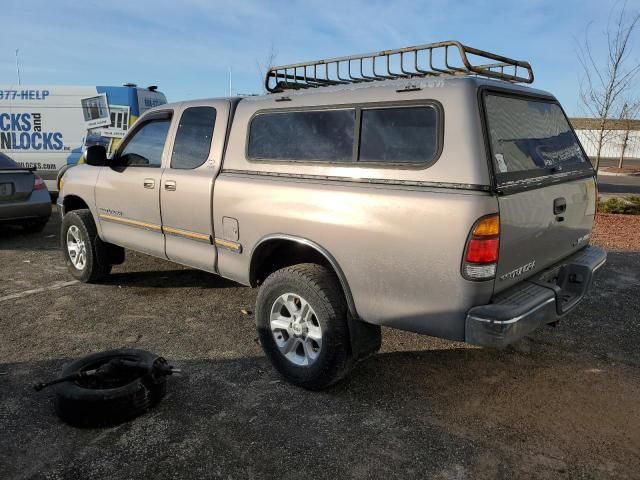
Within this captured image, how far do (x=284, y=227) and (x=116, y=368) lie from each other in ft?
4.53

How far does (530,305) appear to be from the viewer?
2.81 m

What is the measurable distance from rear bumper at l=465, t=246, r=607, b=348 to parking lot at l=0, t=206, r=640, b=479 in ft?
2.09

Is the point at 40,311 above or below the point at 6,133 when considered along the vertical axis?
below

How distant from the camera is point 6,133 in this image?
36.5ft

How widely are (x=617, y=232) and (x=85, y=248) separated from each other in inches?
316

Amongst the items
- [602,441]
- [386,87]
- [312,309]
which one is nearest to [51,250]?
[312,309]

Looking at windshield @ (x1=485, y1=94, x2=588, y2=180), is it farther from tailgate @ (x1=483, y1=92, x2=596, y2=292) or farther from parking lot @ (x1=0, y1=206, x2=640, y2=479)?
parking lot @ (x1=0, y1=206, x2=640, y2=479)

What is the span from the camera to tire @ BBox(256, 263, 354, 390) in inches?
126

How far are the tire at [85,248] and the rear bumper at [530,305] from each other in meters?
4.26

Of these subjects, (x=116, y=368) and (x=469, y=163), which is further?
(x=116, y=368)

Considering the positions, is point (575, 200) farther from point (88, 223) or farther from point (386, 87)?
point (88, 223)

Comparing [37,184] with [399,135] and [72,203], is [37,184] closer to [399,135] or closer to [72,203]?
[72,203]

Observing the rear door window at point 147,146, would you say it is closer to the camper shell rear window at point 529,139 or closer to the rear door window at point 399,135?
the rear door window at point 399,135

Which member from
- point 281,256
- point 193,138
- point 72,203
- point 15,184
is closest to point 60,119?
point 15,184
